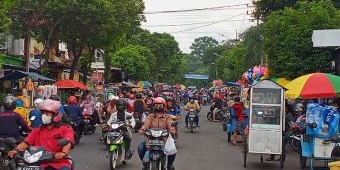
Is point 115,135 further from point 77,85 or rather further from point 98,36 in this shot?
point 98,36

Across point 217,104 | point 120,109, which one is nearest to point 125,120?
point 120,109

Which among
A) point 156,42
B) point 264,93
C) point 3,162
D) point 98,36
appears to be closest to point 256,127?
point 264,93

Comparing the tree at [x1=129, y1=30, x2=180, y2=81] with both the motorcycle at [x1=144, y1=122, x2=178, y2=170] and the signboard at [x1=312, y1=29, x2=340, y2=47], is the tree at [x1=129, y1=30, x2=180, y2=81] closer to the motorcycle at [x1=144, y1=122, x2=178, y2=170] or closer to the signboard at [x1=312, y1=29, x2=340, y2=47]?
the signboard at [x1=312, y1=29, x2=340, y2=47]

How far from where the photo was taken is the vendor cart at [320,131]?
478 inches

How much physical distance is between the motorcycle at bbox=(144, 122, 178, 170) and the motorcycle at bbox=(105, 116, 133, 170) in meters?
2.90

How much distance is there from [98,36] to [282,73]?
39.8ft

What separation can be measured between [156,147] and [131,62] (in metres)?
47.7

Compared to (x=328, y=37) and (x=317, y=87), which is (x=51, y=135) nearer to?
(x=317, y=87)

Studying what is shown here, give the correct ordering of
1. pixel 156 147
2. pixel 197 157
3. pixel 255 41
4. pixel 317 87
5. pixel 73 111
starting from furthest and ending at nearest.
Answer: pixel 255 41 → pixel 73 111 → pixel 197 157 → pixel 317 87 → pixel 156 147

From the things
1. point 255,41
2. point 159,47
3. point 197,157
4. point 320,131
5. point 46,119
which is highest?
point 159,47

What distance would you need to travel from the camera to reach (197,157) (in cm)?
1551

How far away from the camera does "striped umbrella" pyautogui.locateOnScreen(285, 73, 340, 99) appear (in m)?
13.4

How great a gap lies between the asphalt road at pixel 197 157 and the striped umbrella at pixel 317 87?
6.56 feet

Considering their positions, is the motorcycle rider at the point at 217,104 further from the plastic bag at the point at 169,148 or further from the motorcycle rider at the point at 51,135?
the motorcycle rider at the point at 51,135
